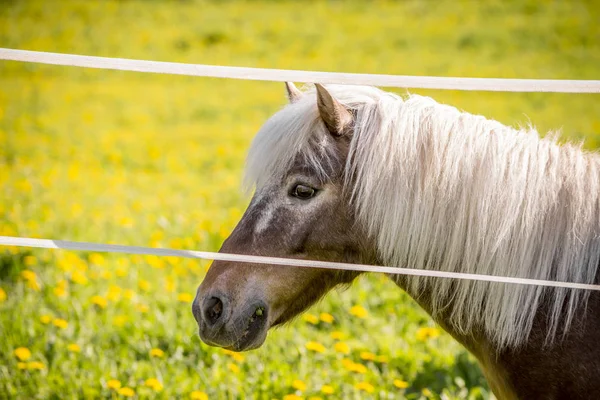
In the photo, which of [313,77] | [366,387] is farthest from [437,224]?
[366,387]

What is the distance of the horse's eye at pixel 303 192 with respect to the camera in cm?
262

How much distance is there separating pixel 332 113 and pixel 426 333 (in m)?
2.31

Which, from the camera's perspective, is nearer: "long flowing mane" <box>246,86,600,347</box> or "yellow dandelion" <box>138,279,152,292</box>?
"long flowing mane" <box>246,86,600,347</box>

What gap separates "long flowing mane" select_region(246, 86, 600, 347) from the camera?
2527mm

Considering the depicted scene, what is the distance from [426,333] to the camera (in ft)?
14.6

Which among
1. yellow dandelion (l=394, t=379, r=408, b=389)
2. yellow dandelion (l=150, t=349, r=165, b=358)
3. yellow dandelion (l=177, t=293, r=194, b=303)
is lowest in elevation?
yellow dandelion (l=150, t=349, r=165, b=358)

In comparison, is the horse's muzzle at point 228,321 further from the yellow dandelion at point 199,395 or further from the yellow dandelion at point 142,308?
the yellow dandelion at point 142,308

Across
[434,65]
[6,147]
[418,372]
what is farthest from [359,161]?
[434,65]

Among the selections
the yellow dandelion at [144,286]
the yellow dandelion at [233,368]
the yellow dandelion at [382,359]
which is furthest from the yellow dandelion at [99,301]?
the yellow dandelion at [382,359]

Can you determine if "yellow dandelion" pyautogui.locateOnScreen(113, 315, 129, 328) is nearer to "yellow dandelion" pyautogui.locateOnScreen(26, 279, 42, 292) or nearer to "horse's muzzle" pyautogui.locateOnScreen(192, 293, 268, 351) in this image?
"yellow dandelion" pyautogui.locateOnScreen(26, 279, 42, 292)

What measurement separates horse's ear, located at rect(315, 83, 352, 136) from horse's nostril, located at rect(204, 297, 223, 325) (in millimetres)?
783

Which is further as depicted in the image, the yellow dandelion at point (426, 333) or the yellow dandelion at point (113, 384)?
the yellow dandelion at point (426, 333)

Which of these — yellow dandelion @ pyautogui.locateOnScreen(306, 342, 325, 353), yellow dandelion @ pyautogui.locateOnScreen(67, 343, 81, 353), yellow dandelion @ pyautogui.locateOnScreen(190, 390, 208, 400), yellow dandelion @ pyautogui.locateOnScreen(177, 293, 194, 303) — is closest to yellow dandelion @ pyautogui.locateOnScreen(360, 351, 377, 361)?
yellow dandelion @ pyautogui.locateOnScreen(306, 342, 325, 353)

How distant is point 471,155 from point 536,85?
352mm
